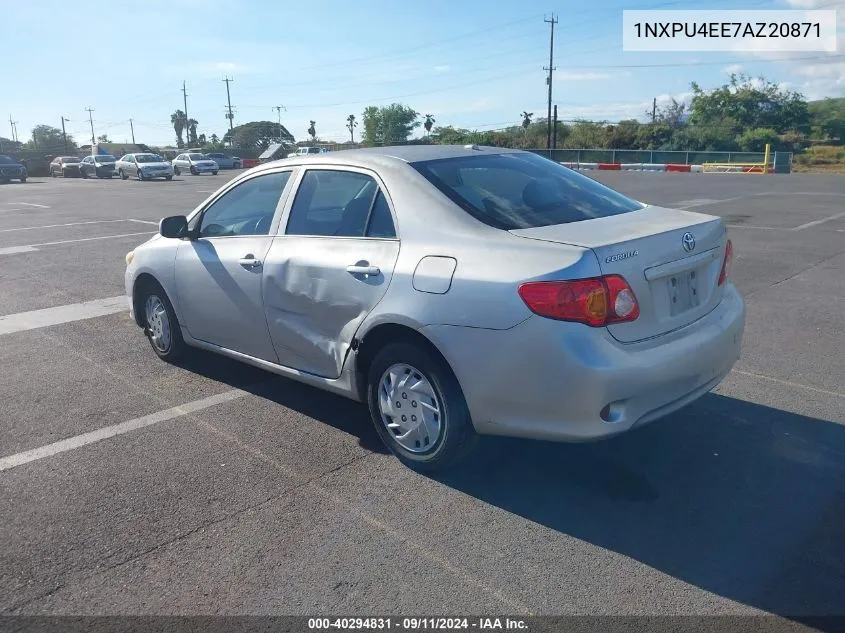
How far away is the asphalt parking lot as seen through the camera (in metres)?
3.07

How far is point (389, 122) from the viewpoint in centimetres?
7650

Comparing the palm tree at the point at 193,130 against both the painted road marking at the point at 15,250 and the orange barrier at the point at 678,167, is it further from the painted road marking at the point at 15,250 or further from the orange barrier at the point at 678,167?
the painted road marking at the point at 15,250

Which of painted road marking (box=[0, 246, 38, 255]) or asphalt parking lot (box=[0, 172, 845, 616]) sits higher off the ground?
painted road marking (box=[0, 246, 38, 255])

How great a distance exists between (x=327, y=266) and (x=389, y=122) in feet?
245

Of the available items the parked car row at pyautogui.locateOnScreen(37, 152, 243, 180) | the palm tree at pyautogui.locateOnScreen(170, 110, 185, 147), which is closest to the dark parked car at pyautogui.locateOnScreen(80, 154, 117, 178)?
the parked car row at pyautogui.locateOnScreen(37, 152, 243, 180)

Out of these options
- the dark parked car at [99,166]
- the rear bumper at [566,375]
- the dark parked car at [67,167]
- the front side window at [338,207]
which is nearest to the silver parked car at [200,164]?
the dark parked car at [99,166]

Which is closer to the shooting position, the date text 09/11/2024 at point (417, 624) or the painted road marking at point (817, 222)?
the date text 09/11/2024 at point (417, 624)

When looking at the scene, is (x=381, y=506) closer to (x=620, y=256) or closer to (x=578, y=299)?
(x=578, y=299)

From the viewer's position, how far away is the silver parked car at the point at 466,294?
136 inches

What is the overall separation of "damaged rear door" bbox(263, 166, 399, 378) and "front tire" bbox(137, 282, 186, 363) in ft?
4.58

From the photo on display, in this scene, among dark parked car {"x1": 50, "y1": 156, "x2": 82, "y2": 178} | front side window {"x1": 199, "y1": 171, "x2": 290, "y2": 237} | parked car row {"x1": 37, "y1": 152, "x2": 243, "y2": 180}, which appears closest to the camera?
front side window {"x1": 199, "y1": 171, "x2": 290, "y2": 237}

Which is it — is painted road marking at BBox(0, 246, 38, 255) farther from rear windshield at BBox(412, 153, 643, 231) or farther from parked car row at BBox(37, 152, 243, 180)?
parked car row at BBox(37, 152, 243, 180)

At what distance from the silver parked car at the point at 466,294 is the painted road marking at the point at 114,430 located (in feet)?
1.23

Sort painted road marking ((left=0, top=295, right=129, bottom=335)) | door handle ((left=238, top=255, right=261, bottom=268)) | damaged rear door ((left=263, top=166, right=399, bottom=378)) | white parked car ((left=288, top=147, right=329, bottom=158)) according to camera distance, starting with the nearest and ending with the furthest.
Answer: damaged rear door ((left=263, top=166, right=399, bottom=378)), door handle ((left=238, top=255, right=261, bottom=268)), white parked car ((left=288, top=147, right=329, bottom=158)), painted road marking ((left=0, top=295, right=129, bottom=335))
